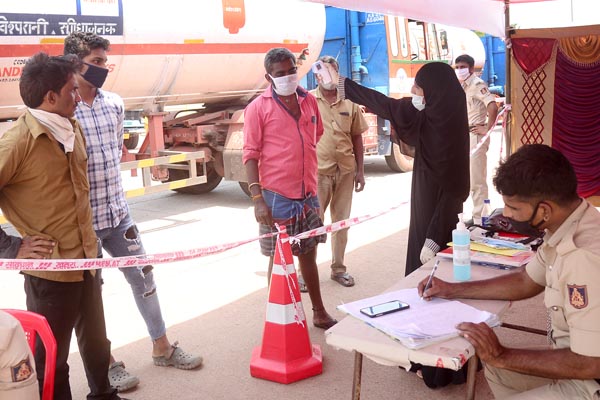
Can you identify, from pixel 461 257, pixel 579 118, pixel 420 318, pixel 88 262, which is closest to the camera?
pixel 420 318

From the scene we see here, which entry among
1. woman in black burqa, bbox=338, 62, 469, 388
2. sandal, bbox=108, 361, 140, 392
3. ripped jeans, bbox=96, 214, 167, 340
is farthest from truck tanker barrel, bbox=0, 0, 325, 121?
woman in black burqa, bbox=338, 62, 469, 388

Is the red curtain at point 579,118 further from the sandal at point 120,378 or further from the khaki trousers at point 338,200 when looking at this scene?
the sandal at point 120,378

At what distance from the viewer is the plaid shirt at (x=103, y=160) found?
3.55m

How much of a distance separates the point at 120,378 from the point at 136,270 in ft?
1.96

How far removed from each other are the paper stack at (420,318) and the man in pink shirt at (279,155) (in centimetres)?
166

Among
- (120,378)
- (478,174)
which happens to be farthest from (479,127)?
(120,378)

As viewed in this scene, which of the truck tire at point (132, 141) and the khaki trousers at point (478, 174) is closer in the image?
the khaki trousers at point (478, 174)

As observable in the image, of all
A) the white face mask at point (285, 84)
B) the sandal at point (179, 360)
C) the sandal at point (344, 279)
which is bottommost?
the sandal at point (179, 360)

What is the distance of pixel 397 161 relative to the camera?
11453 millimetres

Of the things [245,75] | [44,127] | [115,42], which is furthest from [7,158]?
[245,75]

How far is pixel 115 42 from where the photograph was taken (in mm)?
7027

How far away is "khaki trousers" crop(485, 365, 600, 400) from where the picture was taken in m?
2.20

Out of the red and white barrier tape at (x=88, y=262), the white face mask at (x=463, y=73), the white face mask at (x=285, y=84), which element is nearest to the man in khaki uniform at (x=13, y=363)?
the red and white barrier tape at (x=88, y=262)

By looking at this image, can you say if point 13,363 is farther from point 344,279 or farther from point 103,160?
point 344,279
